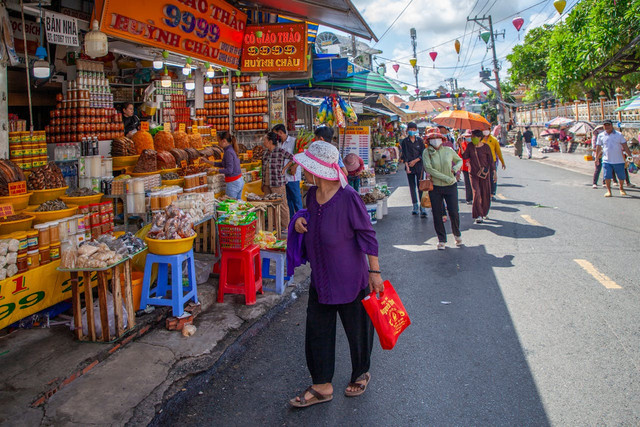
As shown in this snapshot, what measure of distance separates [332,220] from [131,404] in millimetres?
2037

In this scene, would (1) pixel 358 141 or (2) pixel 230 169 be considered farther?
(1) pixel 358 141

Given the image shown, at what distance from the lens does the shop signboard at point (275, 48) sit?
10.0m

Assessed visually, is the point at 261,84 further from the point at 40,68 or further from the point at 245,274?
the point at 245,274

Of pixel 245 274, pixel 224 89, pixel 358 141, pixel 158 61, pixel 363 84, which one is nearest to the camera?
pixel 245 274

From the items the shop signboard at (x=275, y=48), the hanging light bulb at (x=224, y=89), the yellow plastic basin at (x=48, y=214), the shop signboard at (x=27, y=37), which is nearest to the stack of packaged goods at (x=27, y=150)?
the yellow plastic basin at (x=48, y=214)

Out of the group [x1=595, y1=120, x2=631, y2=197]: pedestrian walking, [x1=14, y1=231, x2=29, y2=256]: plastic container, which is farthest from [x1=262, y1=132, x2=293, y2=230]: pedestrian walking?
[x1=595, y1=120, x2=631, y2=197]: pedestrian walking

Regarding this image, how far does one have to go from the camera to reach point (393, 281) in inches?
262

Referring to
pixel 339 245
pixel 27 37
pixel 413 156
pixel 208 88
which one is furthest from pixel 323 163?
pixel 27 37

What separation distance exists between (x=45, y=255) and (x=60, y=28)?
340 centimetres

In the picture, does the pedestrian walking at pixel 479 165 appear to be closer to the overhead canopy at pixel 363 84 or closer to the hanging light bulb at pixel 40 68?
the overhead canopy at pixel 363 84

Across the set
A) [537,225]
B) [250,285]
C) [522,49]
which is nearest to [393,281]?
[250,285]

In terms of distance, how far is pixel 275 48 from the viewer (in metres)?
10.2

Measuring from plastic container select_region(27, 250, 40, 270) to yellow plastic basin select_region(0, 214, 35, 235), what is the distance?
31cm

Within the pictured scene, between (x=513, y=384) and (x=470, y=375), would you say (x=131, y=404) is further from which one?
(x=513, y=384)
